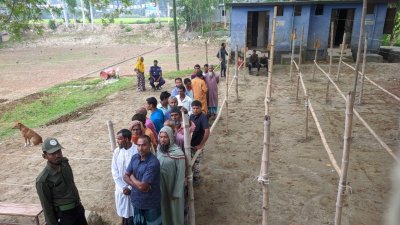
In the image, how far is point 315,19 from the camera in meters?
15.2

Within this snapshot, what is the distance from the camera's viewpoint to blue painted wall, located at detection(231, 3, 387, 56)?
14.8 meters

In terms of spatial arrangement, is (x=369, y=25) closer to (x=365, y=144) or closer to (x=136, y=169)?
(x=365, y=144)

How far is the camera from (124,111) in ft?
31.4

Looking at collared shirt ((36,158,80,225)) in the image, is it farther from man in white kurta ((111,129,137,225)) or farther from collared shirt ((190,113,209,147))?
collared shirt ((190,113,209,147))

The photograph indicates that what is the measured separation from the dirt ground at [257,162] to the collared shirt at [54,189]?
126 centimetres

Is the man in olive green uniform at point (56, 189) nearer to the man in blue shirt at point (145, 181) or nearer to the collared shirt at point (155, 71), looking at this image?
the man in blue shirt at point (145, 181)

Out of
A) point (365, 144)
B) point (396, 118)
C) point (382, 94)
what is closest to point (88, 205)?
point (365, 144)

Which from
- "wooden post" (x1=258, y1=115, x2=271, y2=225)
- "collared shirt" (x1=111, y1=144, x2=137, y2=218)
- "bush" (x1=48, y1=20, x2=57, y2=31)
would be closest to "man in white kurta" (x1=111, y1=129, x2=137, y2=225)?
"collared shirt" (x1=111, y1=144, x2=137, y2=218)

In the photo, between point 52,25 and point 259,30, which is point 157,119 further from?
point 52,25

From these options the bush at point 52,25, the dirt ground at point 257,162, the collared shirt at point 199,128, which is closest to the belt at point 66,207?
the dirt ground at point 257,162

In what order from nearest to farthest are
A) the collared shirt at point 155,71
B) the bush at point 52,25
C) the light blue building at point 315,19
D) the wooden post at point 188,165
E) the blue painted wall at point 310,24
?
the wooden post at point 188,165 < the collared shirt at point 155,71 < the light blue building at point 315,19 < the blue painted wall at point 310,24 < the bush at point 52,25

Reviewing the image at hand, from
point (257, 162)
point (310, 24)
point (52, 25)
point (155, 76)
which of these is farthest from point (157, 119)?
point (52, 25)

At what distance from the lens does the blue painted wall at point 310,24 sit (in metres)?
14.8

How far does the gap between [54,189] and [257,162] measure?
3.66 metres
